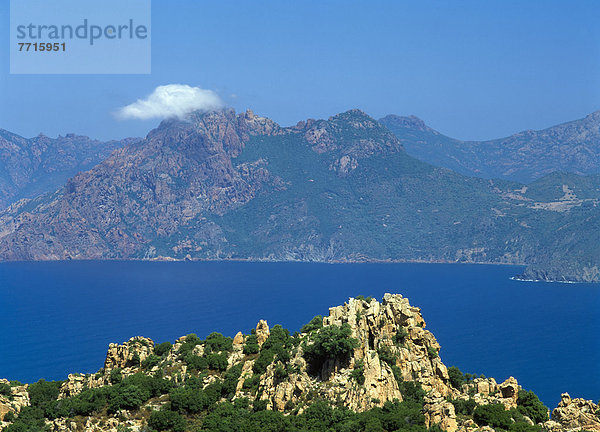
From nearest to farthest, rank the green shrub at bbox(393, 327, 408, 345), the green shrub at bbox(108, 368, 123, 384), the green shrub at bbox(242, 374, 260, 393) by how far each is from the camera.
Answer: the green shrub at bbox(393, 327, 408, 345) → the green shrub at bbox(242, 374, 260, 393) → the green shrub at bbox(108, 368, 123, 384)

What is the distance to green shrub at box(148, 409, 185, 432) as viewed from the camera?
88500mm

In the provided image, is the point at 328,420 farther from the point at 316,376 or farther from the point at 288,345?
the point at 288,345

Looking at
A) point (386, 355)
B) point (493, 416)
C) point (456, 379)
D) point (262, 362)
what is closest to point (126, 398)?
point (262, 362)

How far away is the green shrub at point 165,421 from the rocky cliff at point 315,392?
16 cm

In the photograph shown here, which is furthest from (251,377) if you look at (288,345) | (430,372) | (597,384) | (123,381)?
(597,384)

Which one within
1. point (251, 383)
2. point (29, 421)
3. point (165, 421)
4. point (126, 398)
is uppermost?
point (251, 383)

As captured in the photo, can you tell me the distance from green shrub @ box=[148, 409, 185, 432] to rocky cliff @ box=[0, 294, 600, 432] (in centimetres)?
16

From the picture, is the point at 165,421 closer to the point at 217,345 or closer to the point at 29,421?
Answer: the point at 29,421

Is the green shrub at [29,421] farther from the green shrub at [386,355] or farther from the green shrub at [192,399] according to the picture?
the green shrub at [386,355]

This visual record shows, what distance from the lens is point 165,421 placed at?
88.9 m

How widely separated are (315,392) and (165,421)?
19972mm

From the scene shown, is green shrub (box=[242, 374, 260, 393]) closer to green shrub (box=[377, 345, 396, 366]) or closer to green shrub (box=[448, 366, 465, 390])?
green shrub (box=[377, 345, 396, 366])

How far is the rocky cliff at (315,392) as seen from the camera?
269 feet

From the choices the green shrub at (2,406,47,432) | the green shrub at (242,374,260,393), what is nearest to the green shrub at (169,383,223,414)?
the green shrub at (242,374,260,393)
